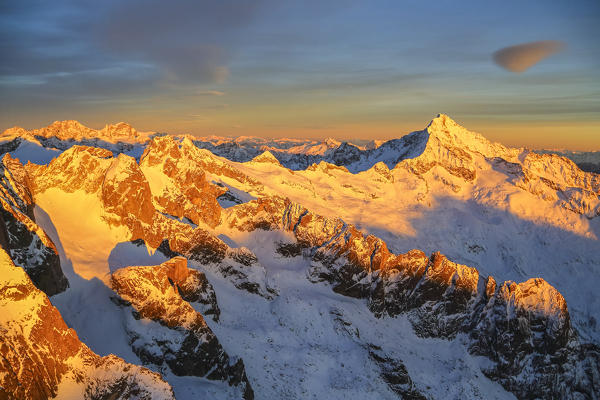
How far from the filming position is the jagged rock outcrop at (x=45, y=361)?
20.6m

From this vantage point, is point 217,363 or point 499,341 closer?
point 217,363

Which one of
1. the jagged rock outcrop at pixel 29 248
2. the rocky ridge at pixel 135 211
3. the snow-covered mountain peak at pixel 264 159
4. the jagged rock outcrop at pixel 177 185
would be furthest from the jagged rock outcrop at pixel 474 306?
the snow-covered mountain peak at pixel 264 159

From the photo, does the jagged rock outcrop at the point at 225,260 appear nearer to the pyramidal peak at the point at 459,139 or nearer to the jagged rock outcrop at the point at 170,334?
the jagged rock outcrop at the point at 170,334

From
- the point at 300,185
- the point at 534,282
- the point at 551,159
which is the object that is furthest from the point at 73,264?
the point at 551,159

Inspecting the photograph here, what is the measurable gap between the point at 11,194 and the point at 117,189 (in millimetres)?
13649

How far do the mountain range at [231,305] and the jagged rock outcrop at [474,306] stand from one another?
217 millimetres

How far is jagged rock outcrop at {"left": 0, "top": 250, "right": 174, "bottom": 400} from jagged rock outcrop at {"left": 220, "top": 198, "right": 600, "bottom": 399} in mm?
40417

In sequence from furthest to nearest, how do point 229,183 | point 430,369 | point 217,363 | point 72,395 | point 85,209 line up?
point 229,183 < point 430,369 < point 85,209 < point 217,363 < point 72,395

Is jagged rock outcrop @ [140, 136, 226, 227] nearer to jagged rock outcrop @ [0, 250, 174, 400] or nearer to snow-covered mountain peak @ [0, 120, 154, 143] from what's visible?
jagged rock outcrop @ [0, 250, 174, 400]

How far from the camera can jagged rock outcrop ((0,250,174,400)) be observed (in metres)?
20.6

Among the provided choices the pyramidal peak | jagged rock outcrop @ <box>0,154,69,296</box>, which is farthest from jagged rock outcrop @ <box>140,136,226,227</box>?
the pyramidal peak

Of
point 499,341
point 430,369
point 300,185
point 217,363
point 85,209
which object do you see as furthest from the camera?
point 300,185

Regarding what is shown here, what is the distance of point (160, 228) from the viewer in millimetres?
54750

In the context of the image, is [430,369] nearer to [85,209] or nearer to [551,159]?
[85,209]
